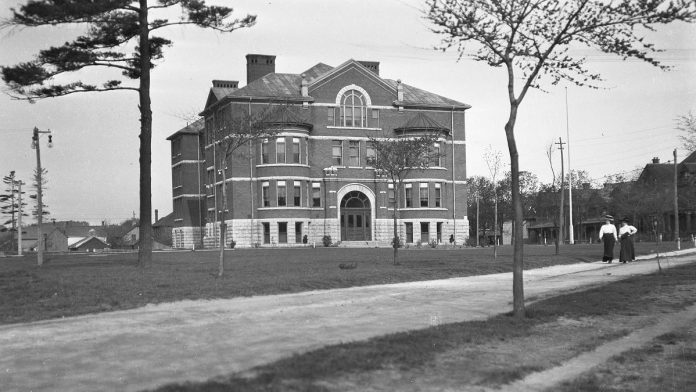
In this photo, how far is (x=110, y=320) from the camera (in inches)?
511

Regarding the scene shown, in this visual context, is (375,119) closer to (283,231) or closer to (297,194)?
(297,194)

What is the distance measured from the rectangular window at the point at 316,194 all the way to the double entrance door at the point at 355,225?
8.28ft

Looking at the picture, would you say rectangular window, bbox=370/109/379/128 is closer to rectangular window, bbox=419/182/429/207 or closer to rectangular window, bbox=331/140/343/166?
rectangular window, bbox=331/140/343/166

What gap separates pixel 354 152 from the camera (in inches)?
2707

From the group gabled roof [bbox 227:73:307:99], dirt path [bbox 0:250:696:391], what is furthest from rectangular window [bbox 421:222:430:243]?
dirt path [bbox 0:250:696:391]

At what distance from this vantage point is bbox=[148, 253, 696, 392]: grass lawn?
298 inches

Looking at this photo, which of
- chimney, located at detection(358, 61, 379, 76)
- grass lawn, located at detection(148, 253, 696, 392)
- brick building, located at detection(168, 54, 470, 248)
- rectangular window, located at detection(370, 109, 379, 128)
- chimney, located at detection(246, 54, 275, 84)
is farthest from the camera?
chimney, located at detection(358, 61, 379, 76)

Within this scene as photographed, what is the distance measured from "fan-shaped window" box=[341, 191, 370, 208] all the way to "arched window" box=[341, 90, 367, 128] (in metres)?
6.30

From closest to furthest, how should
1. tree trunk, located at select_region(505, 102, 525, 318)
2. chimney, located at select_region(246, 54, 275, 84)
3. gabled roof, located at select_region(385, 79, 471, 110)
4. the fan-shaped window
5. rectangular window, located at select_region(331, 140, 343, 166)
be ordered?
tree trunk, located at select_region(505, 102, 525, 318), rectangular window, located at select_region(331, 140, 343, 166), the fan-shaped window, gabled roof, located at select_region(385, 79, 471, 110), chimney, located at select_region(246, 54, 275, 84)

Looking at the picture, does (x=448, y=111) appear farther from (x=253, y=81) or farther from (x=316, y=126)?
(x=253, y=81)

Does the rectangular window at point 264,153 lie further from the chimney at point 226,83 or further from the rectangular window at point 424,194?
the chimney at point 226,83

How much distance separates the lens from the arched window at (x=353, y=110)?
225 feet

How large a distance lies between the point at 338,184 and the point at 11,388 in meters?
60.2

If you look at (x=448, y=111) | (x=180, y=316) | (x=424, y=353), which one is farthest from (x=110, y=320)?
(x=448, y=111)
